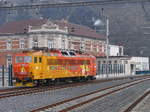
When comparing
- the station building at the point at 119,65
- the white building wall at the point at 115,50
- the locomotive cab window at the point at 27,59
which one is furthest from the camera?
the white building wall at the point at 115,50

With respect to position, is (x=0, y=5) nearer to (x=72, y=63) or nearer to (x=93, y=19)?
(x=72, y=63)

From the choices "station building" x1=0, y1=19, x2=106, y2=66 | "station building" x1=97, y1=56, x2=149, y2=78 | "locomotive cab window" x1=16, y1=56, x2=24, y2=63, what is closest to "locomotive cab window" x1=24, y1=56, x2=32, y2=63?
"locomotive cab window" x1=16, y1=56, x2=24, y2=63

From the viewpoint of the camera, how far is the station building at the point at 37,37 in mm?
98062

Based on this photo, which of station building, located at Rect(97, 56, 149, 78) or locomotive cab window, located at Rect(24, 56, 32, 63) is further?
station building, located at Rect(97, 56, 149, 78)

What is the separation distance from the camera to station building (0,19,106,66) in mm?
98062

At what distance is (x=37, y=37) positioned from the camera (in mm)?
98188

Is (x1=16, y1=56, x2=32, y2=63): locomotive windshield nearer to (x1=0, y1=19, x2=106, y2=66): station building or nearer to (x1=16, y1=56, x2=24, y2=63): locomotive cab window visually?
(x1=16, y1=56, x2=24, y2=63): locomotive cab window

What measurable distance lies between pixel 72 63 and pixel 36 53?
7539mm

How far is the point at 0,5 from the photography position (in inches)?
1735

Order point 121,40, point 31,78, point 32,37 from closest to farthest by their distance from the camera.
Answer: point 31,78
point 32,37
point 121,40

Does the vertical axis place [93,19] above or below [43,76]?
above

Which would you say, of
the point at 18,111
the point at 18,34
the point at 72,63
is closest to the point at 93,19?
the point at 18,34

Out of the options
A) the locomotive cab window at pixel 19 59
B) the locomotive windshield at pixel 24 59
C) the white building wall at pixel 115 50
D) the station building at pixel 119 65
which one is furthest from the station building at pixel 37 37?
the locomotive windshield at pixel 24 59

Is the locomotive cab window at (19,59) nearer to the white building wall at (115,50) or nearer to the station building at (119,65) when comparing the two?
the station building at (119,65)
